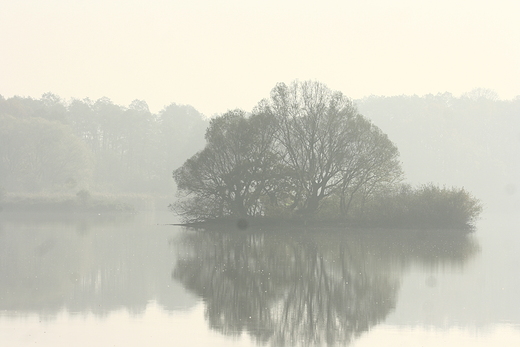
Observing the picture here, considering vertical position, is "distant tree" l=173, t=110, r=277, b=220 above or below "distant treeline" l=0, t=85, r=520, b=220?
below

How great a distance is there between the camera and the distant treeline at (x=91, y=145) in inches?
4363

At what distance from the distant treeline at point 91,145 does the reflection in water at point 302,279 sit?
74347 mm

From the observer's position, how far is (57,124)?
11556 centimetres

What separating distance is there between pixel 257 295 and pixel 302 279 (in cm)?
363

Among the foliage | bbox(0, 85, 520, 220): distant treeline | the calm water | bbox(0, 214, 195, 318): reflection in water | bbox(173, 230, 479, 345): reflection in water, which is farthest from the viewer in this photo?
bbox(0, 85, 520, 220): distant treeline

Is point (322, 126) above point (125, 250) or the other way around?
above

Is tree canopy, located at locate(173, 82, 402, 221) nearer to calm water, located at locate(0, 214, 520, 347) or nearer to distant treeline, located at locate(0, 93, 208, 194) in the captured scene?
A: calm water, located at locate(0, 214, 520, 347)

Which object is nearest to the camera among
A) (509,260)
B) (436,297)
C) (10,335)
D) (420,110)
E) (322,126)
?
(10,335)

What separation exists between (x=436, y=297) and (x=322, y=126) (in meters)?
35.1

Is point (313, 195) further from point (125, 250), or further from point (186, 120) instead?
point (186, 120)

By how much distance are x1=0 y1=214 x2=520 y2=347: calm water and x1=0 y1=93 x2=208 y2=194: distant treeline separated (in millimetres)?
78864

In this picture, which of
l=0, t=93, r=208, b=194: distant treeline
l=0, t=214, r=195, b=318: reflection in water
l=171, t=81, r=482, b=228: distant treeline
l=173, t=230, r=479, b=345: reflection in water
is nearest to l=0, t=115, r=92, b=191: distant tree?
l=0, t=93, r=208, b=194: distant treeline

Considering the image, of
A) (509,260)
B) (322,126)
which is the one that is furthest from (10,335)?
(322,126)

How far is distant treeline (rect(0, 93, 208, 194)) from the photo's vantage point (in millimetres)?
110812
